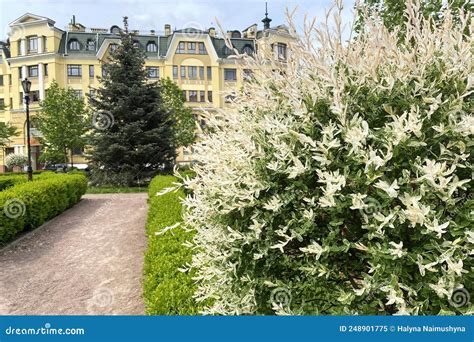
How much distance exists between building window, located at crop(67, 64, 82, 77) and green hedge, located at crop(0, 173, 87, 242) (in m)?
23.7

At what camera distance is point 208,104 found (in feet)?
8.38

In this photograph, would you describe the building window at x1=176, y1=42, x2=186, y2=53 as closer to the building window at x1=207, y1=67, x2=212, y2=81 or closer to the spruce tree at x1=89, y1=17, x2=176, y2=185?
the building window at x1=207, y1=67, x2=212, y2=81

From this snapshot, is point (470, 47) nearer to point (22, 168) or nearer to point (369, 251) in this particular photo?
point (369, 251)

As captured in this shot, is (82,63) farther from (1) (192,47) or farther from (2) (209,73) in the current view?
(2) (209,73)

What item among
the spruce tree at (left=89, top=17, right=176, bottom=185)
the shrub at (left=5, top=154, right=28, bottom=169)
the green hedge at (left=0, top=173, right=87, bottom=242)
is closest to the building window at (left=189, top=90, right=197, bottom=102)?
the spruce tree at (left=89, top=17, right=176, bottom=185)

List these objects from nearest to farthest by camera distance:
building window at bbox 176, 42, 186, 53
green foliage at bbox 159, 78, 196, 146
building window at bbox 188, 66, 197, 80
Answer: green foliage at bbox 159, 78, 196, 146
building window at bbox 176, 42, 186, 53
building window at bbox 188, 66, 197, 80

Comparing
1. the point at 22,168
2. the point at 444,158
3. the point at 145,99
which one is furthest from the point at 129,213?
the point at 22,168

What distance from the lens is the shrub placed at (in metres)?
28.5

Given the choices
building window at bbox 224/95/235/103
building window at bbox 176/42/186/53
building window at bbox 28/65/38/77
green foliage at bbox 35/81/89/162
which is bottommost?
building window at bbox 224/95/235/103

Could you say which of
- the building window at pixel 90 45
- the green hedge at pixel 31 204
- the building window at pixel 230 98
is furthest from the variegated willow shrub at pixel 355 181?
the building window at pixel 90 45

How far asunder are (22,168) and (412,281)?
3376 centimetres

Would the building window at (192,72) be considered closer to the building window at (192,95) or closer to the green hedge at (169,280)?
the building window at (192,95)

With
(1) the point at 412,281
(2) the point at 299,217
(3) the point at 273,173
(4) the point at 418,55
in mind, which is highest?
(4) the point at 418,55

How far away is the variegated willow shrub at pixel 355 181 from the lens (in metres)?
1.80
